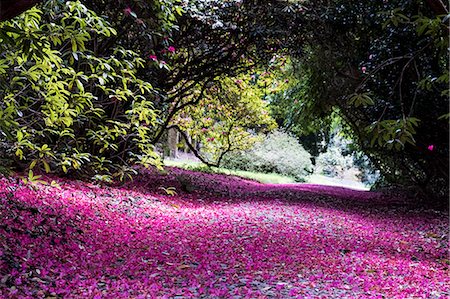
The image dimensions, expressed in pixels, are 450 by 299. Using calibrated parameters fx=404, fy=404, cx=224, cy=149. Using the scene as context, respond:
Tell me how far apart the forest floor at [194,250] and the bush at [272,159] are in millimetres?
11819

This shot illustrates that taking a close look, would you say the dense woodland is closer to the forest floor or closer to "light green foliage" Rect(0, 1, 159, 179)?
"light green foliage" Rect(0, 1, 159, 179)

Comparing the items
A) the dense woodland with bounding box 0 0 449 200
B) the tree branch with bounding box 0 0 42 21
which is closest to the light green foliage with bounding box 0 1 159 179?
the dense woodland with bounding box 0 0 449 200

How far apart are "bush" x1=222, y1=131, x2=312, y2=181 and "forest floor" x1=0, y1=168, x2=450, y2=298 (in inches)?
465

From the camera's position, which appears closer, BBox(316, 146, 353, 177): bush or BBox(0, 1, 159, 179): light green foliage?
BBox(0, 1, 159, 179): light green foliage

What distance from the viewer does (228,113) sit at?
1214 centimetres

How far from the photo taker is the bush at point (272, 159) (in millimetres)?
18094

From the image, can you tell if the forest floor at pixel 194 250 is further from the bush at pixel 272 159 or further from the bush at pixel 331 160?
the bush at pixel 331 160

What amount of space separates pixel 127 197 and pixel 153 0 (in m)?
2.66

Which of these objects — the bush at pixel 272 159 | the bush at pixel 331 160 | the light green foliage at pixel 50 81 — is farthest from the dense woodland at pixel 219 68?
the bush at pixel 331 160

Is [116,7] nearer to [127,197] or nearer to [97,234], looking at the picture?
[127,197]

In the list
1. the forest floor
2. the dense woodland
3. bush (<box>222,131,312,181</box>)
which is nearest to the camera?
the forest floor

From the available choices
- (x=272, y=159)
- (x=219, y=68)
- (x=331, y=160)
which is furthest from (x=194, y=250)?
(x=331, y=160)

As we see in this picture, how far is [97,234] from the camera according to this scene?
3805 mm

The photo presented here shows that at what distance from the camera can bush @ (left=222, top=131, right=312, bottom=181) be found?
1809 centimetres
